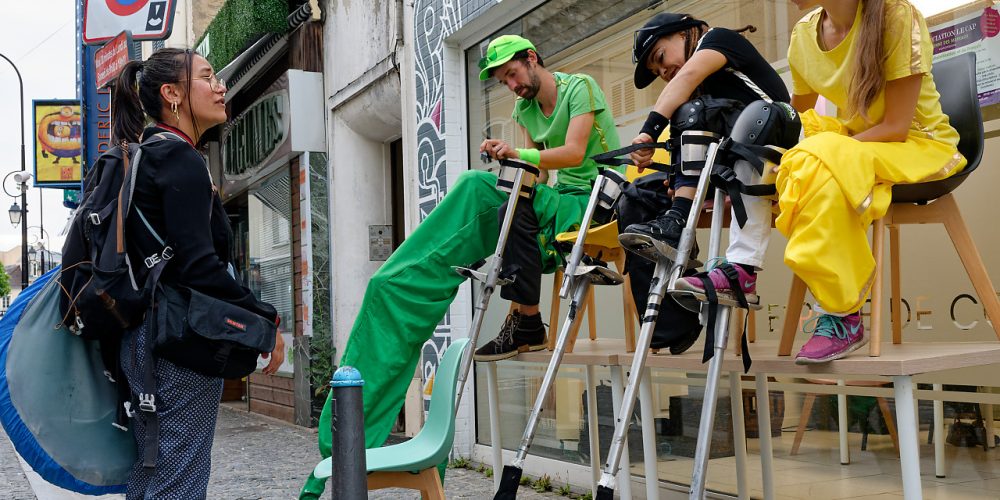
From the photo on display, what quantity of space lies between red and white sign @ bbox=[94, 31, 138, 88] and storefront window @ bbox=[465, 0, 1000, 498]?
116 inches

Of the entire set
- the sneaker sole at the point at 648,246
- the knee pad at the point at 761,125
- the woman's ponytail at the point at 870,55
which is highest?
the woman's ponytail at the point at 870,55

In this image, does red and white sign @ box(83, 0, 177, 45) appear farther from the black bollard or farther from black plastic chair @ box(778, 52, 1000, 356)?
black plastic chair @ box(778, 52, 1000, 356)

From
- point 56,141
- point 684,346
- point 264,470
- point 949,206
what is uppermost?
point 56,141

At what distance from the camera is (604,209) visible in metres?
3.80

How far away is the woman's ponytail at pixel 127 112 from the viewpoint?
2.96 meters

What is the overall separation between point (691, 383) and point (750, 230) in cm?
210

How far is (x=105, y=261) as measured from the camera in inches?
105

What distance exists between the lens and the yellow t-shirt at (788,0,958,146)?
2.77m

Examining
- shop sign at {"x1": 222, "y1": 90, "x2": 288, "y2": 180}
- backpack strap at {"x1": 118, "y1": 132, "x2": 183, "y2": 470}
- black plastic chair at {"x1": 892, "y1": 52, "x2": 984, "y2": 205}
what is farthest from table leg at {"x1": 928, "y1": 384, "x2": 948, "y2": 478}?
shop sign at {"x1": 222, "y1": 90, "x2": 288, "y2": 180}

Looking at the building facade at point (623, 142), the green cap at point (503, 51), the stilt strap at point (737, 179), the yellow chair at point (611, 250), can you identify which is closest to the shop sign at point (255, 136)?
the building facade at point (623, 142)

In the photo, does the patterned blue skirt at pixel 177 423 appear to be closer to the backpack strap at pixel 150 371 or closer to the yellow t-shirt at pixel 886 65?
the backpack strap at pixel 150 371

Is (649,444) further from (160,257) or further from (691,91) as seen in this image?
(160,257)

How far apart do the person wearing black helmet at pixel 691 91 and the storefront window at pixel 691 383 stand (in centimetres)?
95

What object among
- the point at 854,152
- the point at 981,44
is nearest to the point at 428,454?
the point at 854,152
